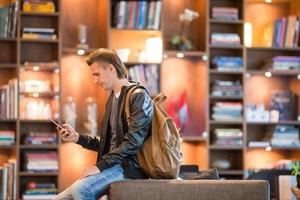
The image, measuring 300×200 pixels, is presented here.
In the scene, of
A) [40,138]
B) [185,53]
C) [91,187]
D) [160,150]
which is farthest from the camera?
[185,53]

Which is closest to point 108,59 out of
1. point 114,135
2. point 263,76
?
point 114,135

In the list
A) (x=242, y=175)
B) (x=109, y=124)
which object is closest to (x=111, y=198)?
(x=109, y=124)

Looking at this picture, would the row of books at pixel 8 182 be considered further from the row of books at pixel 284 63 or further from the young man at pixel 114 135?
the row of books at pixel 284 63

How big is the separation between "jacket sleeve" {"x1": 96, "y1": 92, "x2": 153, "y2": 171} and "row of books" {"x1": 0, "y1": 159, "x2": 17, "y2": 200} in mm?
3150

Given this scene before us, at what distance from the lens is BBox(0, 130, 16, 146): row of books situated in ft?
21.1

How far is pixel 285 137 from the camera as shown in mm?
7043

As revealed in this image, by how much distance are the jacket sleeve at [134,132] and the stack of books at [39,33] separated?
10.4 ft

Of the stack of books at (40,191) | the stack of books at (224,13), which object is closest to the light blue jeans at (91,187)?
the stack of books at (40,191)

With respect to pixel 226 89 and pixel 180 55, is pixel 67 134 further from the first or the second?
pixel 226 89

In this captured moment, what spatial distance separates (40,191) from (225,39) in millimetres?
2525

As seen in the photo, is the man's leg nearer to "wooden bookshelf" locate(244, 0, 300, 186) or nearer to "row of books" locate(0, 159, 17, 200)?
"row of books" locate(0, 159, 17, 200)

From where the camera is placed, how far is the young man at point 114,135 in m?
3.42

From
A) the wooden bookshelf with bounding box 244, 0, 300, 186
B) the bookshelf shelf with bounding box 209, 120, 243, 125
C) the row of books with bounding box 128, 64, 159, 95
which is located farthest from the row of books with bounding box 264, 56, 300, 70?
the row of books with bounding box 128, 64, 159, 95

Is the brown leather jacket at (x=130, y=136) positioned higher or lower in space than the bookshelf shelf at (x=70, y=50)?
lower
